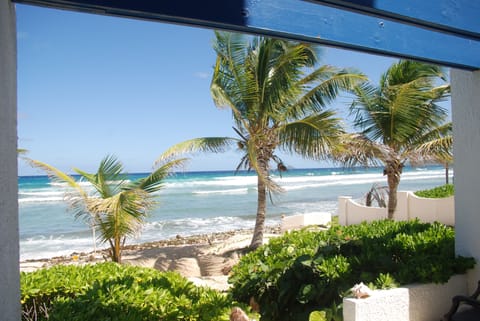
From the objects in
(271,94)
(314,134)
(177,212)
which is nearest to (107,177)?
(271,94)

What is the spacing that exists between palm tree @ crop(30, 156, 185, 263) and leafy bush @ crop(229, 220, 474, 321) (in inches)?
139

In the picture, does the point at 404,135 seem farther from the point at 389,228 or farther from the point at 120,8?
the point at 120,8

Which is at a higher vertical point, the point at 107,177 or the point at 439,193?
the point at 107,177

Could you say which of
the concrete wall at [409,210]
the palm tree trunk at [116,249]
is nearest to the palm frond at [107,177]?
the palm tree trunk at [116,249]

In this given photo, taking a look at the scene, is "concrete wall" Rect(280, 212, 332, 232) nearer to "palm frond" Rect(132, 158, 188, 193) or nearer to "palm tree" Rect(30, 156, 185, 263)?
"palm frond" Rect(132, 158, 188, 193)

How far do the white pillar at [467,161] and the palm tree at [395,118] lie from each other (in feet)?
17.7

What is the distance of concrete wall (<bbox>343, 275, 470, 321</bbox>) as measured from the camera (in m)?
2.88

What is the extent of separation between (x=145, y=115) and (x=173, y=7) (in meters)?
45.4

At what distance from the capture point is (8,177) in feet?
5.23

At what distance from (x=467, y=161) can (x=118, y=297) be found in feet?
10.4

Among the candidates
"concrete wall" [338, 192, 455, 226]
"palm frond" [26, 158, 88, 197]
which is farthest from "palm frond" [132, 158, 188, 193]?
"concrete wall" [338, 192, 455, 226]

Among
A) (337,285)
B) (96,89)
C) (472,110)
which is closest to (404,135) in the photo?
(472,110)

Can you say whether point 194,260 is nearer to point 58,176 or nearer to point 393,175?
point 58,176

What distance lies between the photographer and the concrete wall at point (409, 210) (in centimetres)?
1061
